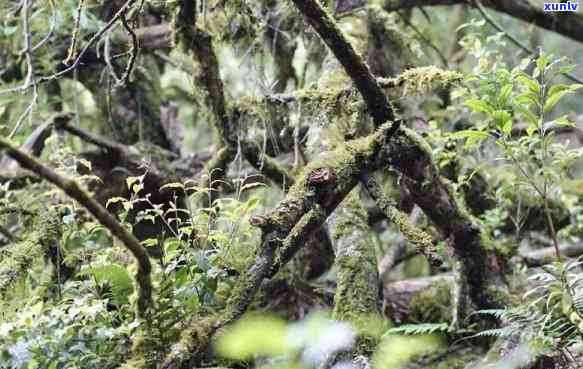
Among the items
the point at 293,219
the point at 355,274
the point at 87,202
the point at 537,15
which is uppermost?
the point at 537,15

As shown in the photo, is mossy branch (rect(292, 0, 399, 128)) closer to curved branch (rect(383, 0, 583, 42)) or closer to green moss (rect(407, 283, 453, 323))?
green moss (rect(407, 283, 453, 323))

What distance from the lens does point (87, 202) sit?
64.0 inches

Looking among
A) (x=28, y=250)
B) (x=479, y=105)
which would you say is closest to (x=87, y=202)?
(x=28, y=250)

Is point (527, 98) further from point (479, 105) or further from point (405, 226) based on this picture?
point (405, 226)

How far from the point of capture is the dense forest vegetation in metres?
2.29

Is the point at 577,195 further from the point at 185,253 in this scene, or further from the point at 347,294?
the point at 185,253

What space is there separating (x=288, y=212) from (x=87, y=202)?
0.87 metres

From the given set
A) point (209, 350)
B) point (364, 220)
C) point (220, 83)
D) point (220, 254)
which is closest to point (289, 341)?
point (209, 350)

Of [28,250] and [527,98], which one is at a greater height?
[28,250]

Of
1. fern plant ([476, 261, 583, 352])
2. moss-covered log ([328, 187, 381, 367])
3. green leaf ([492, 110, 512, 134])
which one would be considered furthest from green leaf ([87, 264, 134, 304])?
green leaf ([492, 110, 512, 134])

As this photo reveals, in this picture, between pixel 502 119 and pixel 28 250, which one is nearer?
pixel 502 119

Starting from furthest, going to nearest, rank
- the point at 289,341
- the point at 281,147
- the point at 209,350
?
1. the point at 281,147
2. the point at 209,350
3. the point at 289,341

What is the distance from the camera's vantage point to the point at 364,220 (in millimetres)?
3268

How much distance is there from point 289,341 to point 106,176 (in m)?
3.57
